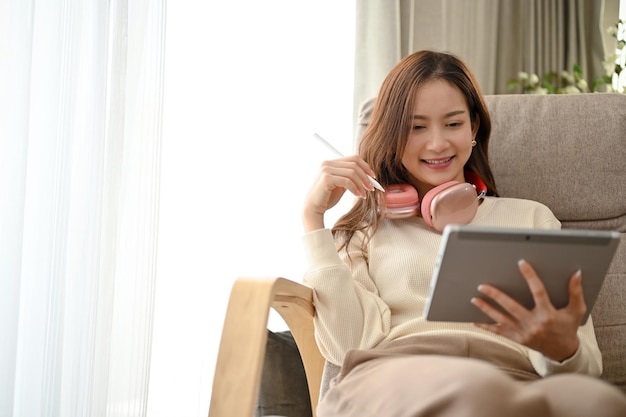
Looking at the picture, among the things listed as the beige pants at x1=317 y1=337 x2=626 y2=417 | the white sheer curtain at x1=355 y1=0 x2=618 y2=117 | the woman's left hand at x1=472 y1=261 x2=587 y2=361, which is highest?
the white sheer curtain at x1=355 y1=0 x2=618 y2=117

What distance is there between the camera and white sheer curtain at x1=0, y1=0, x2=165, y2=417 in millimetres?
1469

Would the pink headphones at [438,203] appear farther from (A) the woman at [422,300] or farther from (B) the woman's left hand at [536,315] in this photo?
(B) the woman's left hand at [536,315]

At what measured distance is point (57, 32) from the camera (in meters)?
1.53

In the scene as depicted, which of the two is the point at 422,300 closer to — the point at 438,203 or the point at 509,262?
the point at 438,203

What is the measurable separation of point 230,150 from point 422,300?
30.4 inches

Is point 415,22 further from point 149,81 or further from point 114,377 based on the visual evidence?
point 114,377

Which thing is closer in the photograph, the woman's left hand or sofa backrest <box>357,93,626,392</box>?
the woman's left hand

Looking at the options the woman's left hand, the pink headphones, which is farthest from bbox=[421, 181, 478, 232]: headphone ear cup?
the woman's left hand

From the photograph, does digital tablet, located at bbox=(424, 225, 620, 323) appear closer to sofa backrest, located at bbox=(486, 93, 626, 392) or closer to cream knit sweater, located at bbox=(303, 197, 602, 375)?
cream knit sweater, located at bbox=(303, 197, 602, 375)

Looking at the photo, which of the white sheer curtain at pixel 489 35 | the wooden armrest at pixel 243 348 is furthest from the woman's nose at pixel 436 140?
the white sheer curtain at pixel 489 35

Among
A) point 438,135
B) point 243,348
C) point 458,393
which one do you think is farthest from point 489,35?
point 458,393

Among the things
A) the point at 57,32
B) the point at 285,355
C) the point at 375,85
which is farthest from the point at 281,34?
the point at 285,355

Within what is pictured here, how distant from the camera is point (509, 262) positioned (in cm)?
105

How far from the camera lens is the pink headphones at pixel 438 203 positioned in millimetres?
1499
